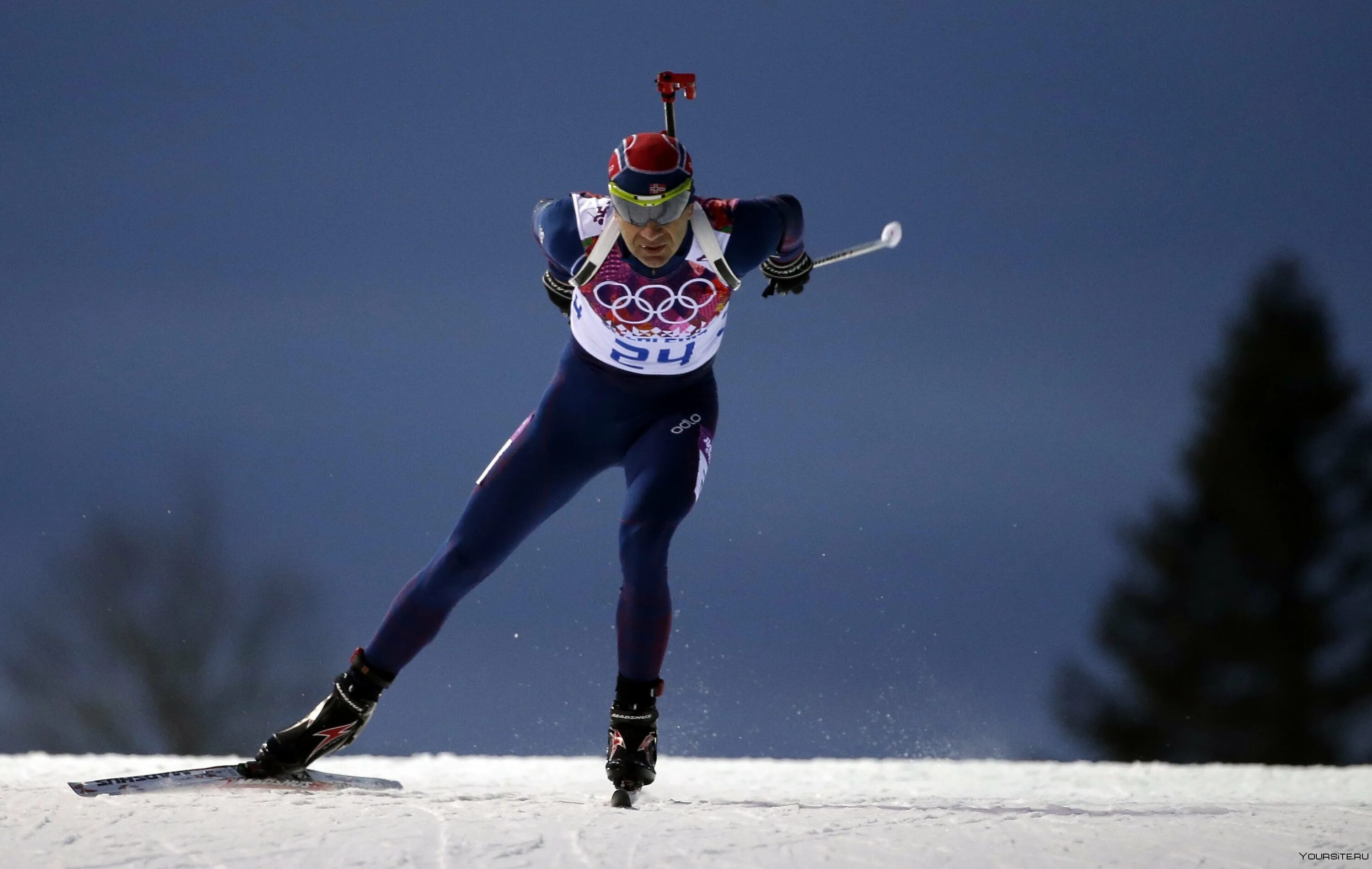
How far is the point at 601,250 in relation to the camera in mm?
3629

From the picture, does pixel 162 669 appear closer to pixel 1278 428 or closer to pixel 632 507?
pixel 632 507

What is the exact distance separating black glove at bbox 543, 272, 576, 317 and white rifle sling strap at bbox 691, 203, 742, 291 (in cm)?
40

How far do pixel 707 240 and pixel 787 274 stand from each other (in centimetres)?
46

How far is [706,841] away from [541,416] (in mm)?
1488

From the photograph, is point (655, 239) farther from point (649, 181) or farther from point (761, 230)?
point (761, 230)

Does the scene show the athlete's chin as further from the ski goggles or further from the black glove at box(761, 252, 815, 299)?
the black glove at box(761, 252, 815, 299)

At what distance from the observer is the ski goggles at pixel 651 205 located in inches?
137

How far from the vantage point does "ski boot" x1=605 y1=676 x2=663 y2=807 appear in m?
3.37

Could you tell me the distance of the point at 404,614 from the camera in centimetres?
368

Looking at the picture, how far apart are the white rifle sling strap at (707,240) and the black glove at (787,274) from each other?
12.9 inches

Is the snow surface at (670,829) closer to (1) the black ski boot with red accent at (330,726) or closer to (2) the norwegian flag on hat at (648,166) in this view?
(1) the black ski boot with red accent at (330,726)

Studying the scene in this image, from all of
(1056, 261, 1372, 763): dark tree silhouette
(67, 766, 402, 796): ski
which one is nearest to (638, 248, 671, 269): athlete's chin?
(67, 766, 402, 796): ski

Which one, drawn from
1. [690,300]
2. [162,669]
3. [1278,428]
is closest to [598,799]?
[690,300]

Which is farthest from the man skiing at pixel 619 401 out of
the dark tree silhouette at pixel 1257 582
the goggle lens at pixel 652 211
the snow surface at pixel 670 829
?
the dark tree silhouette at pixel 1257 582
